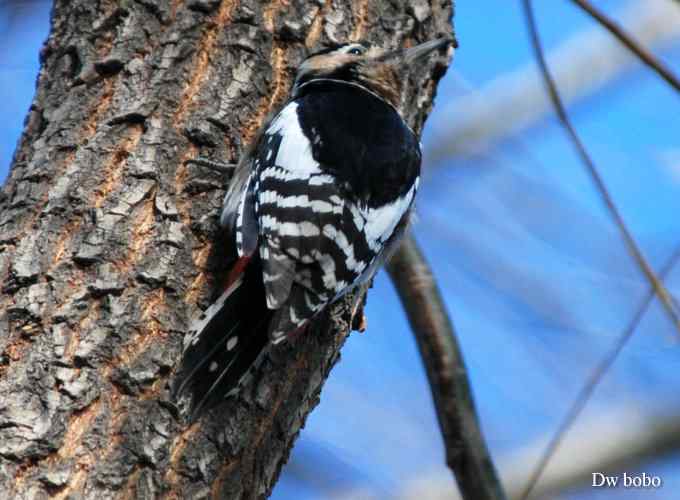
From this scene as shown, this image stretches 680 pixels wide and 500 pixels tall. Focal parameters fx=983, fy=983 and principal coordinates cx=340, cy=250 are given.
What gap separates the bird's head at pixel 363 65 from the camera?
284 centimetres

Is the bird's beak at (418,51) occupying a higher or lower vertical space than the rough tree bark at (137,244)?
higher

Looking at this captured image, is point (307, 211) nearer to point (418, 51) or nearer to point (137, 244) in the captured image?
point (137, 244)

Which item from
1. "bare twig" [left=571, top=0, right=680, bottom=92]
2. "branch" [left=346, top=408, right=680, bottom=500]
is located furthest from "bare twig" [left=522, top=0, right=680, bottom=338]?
"branch" [left=346, top=408, right=680, bottom=500]

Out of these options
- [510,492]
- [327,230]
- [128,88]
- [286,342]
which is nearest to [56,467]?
[286,342]

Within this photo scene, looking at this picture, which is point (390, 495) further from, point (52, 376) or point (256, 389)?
point (52, 376)

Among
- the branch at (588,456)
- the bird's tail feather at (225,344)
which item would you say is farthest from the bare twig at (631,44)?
the branch at (588,456)

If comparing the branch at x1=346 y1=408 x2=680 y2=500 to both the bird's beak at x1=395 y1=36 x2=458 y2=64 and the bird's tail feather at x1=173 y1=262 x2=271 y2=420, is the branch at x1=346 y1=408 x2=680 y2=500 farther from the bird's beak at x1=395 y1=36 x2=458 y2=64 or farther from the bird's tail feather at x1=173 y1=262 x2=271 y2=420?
the bird's tail feather at x1=173 y1=262 x2=271 y2=420

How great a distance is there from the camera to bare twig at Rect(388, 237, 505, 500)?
289cm

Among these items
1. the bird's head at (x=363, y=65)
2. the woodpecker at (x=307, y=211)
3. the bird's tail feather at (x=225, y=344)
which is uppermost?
the bird's head at (x=363, y=65)

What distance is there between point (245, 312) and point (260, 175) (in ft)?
1.44

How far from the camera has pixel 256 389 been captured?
7.46ft

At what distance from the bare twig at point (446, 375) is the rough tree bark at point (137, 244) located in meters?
0.60

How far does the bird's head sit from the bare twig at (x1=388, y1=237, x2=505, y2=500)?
57cm

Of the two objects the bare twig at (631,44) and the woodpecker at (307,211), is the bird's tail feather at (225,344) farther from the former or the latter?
the bare twig at (631,44)
